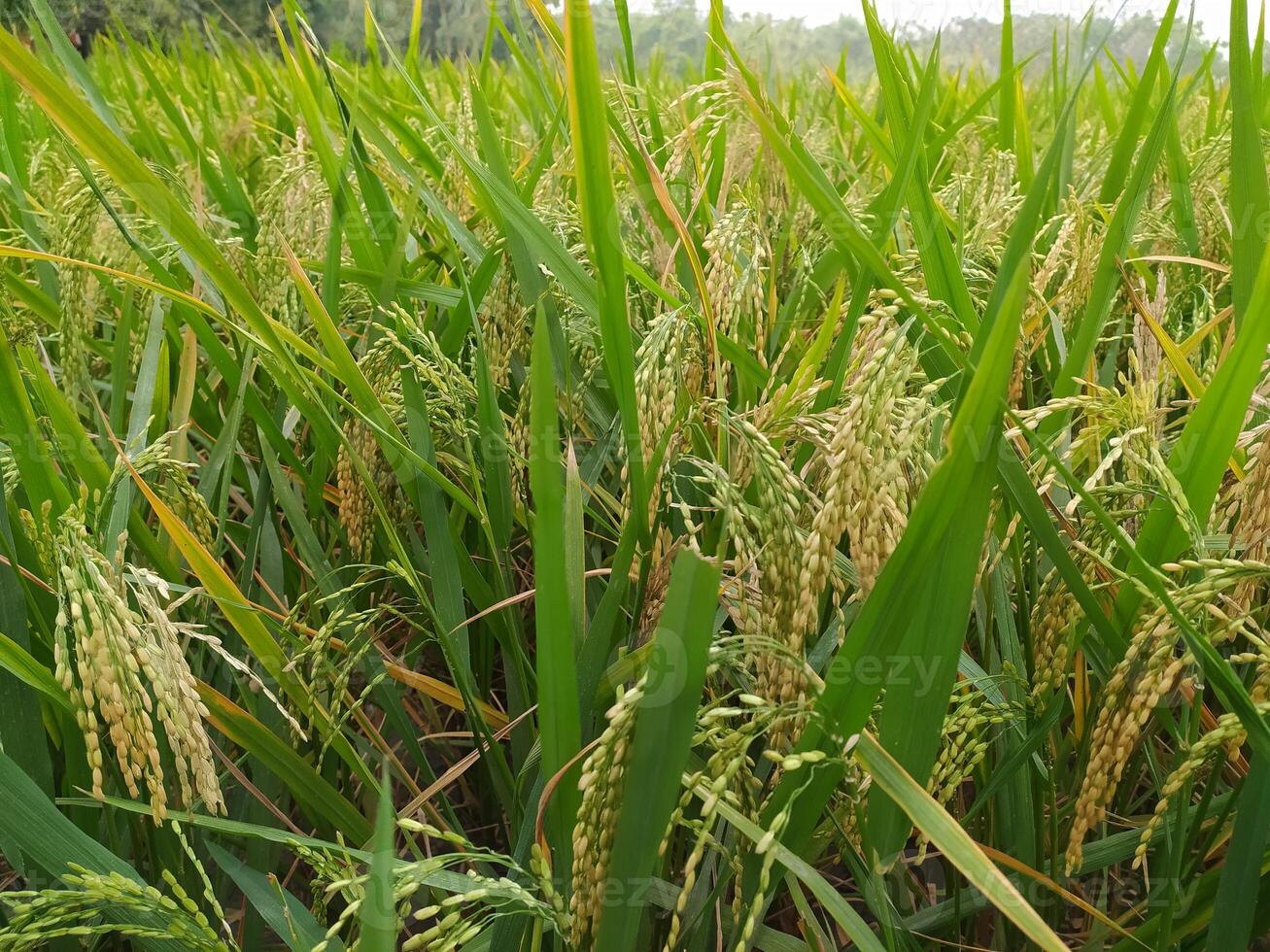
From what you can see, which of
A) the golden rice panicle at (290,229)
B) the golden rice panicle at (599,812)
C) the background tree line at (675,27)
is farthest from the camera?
the background tree line at (675,27)

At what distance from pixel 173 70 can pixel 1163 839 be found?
4309 millimetres

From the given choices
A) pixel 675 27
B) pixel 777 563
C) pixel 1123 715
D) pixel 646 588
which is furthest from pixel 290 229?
pixel 675 27

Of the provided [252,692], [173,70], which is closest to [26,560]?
[252,692]

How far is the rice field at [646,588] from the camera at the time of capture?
0.60 m

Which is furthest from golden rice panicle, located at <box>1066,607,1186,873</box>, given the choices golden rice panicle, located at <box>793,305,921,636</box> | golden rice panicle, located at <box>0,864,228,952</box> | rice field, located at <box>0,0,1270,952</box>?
golden rice panicle, located at <box>0,864,228,952</box>

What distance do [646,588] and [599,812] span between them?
0.25 m

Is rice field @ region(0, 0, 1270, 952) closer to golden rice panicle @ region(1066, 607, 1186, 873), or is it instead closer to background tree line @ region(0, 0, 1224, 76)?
golden rice panicle @ region(1066, 607, 1186, 873)

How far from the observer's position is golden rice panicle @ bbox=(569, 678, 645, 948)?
0.54 metres

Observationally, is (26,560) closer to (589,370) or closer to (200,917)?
(200,917)

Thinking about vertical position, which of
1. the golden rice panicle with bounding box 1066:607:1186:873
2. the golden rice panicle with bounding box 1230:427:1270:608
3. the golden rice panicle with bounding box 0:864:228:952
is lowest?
the golden rice panicle with bounding box 0:864:228:952

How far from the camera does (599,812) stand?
2.01 feet

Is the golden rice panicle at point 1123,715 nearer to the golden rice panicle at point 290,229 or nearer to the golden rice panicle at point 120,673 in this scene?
the golden rice panicle at point 120,673

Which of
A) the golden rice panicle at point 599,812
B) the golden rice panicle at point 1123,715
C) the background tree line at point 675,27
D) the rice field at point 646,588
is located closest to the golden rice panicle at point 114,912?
the rice field at point 646,588

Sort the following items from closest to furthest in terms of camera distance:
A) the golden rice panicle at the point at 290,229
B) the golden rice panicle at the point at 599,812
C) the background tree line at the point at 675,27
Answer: the golden rice panicle at the point at 599,812
the golden rice panicle at the point at 290,229
the background tree line at the point at 675,27
